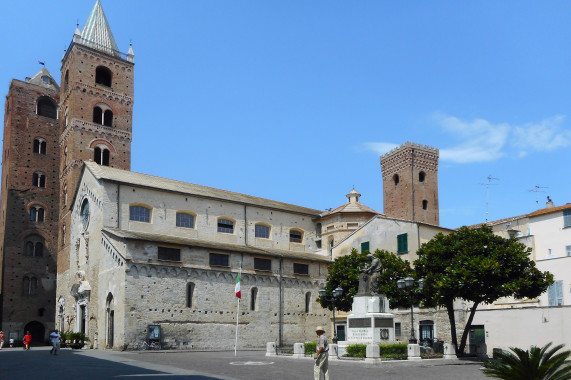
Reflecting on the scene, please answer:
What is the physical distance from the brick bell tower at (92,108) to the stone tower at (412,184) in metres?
41.0

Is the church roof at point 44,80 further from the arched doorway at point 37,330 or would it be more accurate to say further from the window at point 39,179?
the arched doorway at point 37,330

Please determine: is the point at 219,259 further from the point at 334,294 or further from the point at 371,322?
the point at 371,322

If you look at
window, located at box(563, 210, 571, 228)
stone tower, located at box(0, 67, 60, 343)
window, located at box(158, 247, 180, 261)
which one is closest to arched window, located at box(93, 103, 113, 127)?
stone tower, located at box(0, 67, 60, 343)

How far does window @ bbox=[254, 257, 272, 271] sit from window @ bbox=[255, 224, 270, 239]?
17.9 ft

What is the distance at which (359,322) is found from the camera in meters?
28.6

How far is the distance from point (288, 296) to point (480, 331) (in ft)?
53.2

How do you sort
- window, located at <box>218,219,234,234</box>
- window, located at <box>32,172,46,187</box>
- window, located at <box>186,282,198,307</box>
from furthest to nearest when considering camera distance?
window, located at <box>32,172,46,187</box>, window, located at <box>218,219,234,234</box>, window, located at <box>186,282,198,307</box>

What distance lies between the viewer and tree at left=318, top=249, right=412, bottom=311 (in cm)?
3869

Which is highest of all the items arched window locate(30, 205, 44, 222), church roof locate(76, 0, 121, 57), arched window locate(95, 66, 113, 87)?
church roof locate(76, 0, 121, 57)

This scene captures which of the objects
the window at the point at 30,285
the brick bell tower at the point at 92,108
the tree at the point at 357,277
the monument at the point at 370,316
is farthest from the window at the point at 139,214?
the monument at the point at 370,316

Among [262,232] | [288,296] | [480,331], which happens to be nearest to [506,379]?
[480,331]

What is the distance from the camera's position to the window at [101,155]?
59.3m

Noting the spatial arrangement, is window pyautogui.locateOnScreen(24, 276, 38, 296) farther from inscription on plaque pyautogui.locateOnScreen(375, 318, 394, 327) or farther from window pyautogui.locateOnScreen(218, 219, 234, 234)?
inscription on plaque pyautogui.locateOnScreen(375, 318, 394, 327)

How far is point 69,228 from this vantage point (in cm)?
5453
